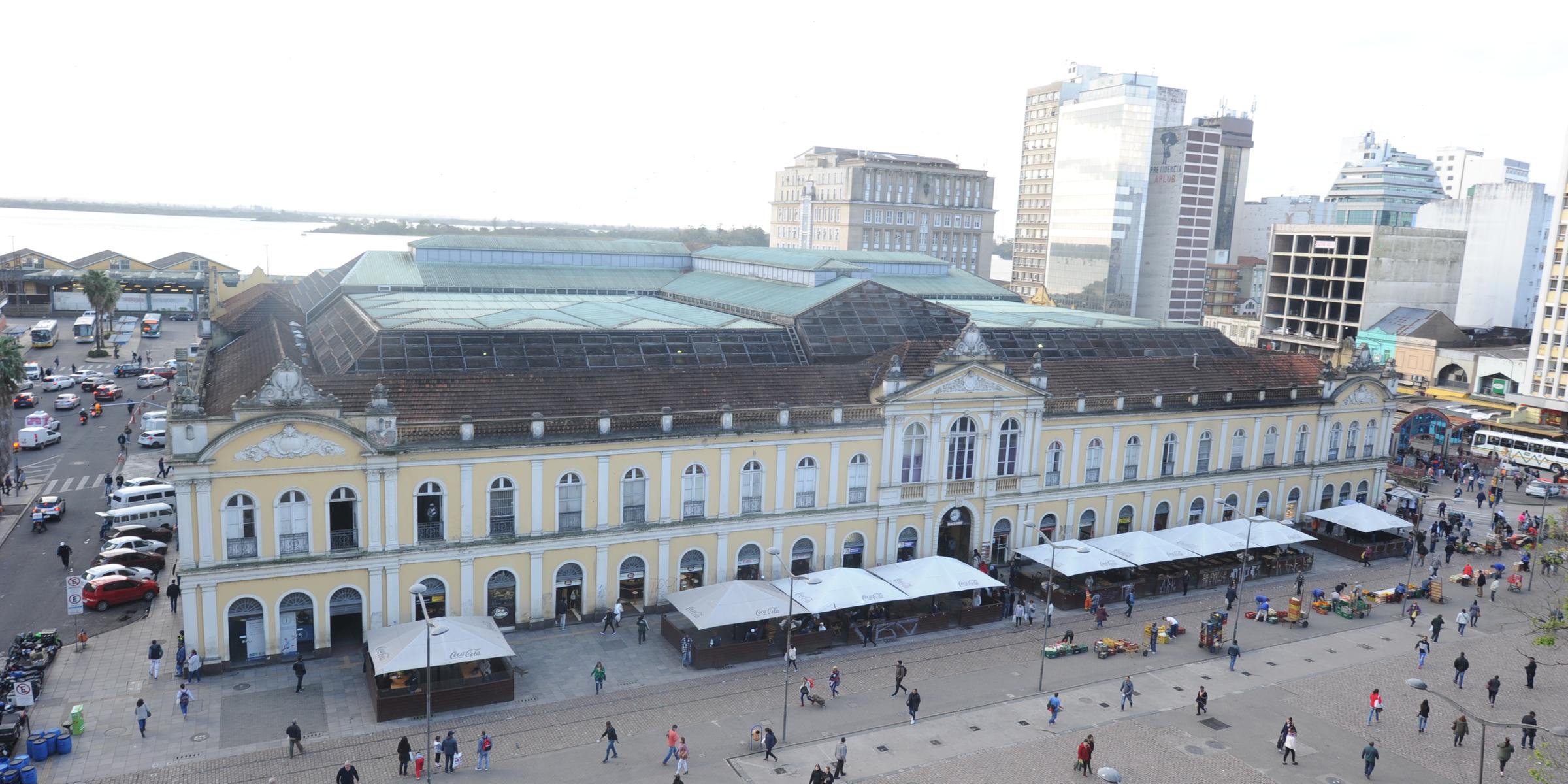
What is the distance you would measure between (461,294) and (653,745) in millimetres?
43652

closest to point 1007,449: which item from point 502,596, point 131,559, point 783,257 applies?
point 502,596

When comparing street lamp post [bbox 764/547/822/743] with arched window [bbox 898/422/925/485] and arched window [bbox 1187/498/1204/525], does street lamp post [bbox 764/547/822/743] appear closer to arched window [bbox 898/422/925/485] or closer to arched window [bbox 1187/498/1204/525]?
arched window [bbox 898/422/925/485]

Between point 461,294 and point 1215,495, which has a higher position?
point 461,294

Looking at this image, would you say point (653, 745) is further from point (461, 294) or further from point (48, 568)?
point (461, 294)

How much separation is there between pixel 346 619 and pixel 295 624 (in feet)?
7.73

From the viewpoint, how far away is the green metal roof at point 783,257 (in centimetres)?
6812

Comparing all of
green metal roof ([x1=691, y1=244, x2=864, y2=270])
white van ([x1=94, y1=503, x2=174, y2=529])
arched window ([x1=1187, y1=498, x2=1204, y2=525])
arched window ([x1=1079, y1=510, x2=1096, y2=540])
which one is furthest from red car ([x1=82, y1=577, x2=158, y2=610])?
arched window ([x1=1187, y1=498, x2=1204, y2=525])

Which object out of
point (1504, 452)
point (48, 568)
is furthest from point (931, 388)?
point (1504, 452)

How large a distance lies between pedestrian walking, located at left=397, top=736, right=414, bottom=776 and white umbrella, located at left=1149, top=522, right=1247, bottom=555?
35.2 metres

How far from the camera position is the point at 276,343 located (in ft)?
170

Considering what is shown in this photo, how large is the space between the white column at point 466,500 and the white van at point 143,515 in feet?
77.5

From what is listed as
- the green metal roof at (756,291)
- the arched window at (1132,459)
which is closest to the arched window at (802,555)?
the green metal roof at (756,291)

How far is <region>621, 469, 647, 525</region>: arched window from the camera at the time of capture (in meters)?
40.8

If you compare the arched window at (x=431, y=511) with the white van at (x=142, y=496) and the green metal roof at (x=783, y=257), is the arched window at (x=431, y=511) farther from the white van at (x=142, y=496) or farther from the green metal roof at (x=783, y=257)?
the green metal roof at (x=783, y=257)
